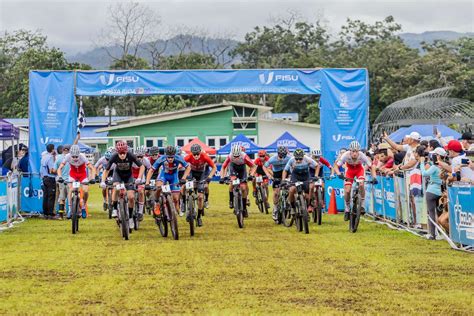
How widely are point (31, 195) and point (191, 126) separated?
140 feet

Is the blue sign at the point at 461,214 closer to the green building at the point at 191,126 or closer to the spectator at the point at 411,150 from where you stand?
the spectator at the point at 411,150

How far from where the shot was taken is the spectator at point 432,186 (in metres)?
17.3

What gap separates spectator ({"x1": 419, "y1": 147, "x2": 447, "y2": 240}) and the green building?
51.3m

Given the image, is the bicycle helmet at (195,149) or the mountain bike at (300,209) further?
the bicycle helmet at (195,149)

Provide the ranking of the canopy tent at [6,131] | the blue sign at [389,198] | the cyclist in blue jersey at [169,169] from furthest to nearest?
the canopy tent at [6,131] < the blue sign at [389,198] < the cyclist in blue jersey at [169,169]

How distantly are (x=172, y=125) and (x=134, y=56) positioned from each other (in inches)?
868

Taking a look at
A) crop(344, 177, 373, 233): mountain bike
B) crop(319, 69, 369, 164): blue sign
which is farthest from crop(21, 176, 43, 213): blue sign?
crop(344, 177, 373, 233): mountain bike

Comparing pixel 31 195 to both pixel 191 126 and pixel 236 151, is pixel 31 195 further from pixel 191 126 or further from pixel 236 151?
pixel 191 126

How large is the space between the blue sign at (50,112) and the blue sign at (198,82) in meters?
0.58

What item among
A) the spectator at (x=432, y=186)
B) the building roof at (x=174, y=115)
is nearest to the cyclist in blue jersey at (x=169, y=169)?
the spectator at (x=432, y=186)

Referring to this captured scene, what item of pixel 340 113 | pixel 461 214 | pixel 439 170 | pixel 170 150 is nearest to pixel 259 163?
pixel 340 113

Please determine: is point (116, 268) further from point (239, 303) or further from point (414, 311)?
point (414, 311)

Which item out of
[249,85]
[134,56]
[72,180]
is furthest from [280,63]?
[72,180]

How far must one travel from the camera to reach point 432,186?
17406mm
